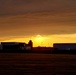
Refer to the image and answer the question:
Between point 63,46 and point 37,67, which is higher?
point 63,46

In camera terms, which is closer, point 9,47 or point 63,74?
point 63,74

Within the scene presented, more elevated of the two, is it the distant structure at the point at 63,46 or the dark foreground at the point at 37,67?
the distant structure at the point at 63,46

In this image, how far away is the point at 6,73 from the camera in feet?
126

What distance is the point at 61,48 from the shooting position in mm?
163125

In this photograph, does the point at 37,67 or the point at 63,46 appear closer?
the point at 37,67

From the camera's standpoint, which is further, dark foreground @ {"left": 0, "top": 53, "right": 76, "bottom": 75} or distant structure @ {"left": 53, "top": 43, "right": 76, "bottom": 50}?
distant structure @ {"left": 53, "top": 43, "right": 76, "bottom": 50}

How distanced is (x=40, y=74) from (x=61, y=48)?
126121 mm

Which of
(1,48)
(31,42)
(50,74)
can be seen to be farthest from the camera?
(31,42)

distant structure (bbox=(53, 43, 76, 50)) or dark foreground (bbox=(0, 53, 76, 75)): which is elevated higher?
distant structure (bbox=(53, 43, 76, 50))

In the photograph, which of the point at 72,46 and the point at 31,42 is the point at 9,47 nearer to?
the point at 31,42

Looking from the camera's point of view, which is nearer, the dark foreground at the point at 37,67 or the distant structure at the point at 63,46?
the dark foreground at the point at 37,67

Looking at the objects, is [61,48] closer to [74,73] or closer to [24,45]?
[24,45]

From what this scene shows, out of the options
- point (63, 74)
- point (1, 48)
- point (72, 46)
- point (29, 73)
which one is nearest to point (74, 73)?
point (63, 74)

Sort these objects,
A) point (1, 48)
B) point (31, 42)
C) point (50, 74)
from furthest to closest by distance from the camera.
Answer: point (31, 42) → point (1, 48) → point (50, 74)
